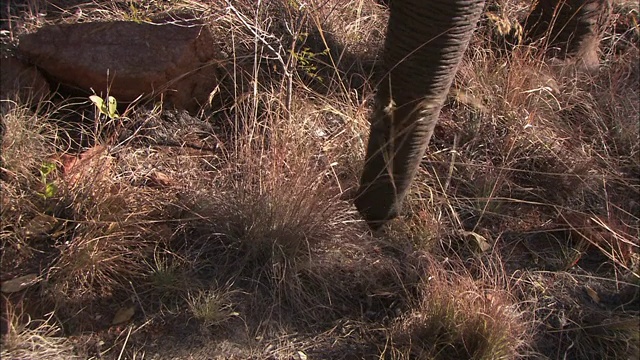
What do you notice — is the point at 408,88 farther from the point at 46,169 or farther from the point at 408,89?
the point at 46,169

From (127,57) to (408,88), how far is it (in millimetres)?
1512

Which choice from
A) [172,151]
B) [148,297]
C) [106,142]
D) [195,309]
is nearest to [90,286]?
[148,297]

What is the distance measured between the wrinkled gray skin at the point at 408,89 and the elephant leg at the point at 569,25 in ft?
5.68

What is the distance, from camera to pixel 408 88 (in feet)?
7.90

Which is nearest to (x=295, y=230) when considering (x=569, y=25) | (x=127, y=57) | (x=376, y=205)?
(x=376, y=205)

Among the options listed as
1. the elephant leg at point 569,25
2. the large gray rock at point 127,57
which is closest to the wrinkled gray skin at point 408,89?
the large gray rock at point 127,57

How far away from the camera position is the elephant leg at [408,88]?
86.3 inches

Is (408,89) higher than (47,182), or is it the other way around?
(408,89)

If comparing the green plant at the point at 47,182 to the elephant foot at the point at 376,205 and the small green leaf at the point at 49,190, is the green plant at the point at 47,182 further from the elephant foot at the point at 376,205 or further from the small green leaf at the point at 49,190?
the elephant foot at the point at 376,205

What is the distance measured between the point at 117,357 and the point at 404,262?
123 centimetres

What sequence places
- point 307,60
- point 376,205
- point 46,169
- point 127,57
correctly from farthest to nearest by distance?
point 307,60 → point 127,57 → point 376,205 → point 46,169

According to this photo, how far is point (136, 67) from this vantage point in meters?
3.21

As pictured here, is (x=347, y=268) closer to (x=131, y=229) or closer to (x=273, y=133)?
(x=273, y=133)

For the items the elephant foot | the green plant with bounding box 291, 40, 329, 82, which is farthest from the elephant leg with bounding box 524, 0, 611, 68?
the elephant foot
